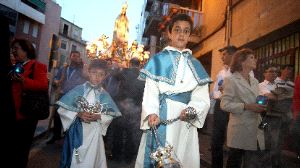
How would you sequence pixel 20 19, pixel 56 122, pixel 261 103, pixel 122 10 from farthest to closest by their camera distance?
pixel 20 19
pixel 122 10
pixel 56 122
pixel 261 103

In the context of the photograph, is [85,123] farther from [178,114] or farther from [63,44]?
[63,44]

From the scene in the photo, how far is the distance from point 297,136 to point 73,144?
321cm

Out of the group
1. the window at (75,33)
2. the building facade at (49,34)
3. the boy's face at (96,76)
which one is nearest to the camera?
the boy's face at (96,76)

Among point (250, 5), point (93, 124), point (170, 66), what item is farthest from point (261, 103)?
point (250, 5)

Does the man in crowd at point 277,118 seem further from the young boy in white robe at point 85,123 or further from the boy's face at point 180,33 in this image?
the young boy in white robe at point 85,123

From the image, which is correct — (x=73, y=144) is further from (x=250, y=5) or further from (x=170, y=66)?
(x=250, y=5)

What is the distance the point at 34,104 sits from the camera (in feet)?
11.6

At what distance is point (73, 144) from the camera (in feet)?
11.5

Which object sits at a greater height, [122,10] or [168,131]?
[122,10]

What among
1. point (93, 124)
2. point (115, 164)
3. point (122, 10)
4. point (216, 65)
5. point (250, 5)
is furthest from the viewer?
point (122, 10)

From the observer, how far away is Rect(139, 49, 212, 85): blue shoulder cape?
269cm

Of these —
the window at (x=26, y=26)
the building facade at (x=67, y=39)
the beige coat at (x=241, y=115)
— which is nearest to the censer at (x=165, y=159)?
the beige coat at (x=241, y=115)

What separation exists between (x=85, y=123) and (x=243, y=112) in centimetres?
193

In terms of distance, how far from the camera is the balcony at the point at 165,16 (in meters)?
13.2
